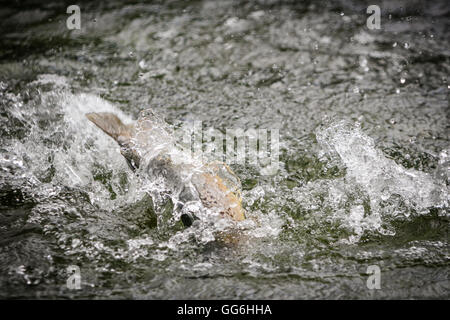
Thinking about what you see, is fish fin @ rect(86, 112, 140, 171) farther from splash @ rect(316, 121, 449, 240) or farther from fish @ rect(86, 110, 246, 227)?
splash @ rect(316, 121, 449, 240)

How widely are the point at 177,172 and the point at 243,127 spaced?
1254 millimetres

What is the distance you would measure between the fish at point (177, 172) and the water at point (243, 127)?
11 centimetres

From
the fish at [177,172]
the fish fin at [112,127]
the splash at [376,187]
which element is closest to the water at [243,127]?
the splash at [376,187]

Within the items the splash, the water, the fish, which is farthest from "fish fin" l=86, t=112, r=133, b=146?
the splash

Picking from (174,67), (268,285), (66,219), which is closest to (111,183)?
(66,219)

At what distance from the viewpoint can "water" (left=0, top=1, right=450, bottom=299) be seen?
101 inches

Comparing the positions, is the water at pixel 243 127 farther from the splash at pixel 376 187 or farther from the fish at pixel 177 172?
the fish at pixel 177 172

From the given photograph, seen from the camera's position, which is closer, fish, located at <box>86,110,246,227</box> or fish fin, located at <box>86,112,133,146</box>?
fish, located at <box>86,110,246,227</box>

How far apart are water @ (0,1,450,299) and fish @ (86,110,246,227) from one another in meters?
0.11

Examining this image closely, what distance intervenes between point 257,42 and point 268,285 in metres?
3.07

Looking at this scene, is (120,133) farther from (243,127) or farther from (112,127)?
(243,127)

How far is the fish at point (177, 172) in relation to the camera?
2.76 m
